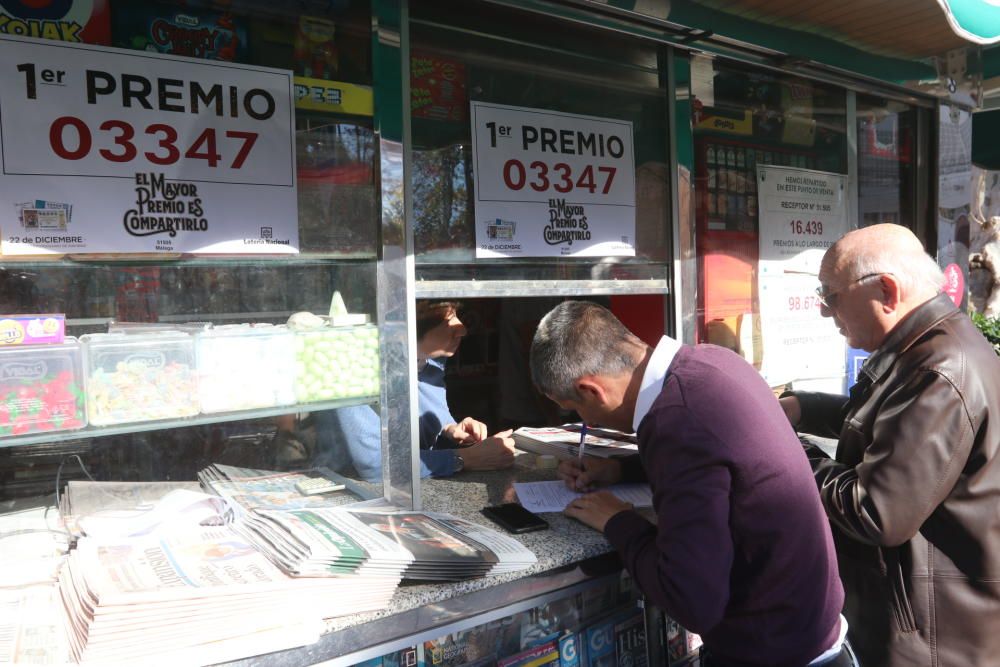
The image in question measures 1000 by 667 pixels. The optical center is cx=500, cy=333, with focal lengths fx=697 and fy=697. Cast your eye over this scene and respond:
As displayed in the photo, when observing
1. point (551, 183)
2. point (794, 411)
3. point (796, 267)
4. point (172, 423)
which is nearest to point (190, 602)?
point (172, 423)

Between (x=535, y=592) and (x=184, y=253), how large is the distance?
1.39 m

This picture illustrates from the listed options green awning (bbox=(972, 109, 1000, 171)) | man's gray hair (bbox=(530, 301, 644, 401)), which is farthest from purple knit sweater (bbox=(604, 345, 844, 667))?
green awning (bbox=(972, 109, 1000, 171))

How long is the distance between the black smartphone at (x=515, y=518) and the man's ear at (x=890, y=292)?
1206 mm

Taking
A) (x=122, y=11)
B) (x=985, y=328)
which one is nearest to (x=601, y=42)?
(x=122, y=11)

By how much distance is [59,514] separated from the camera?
6.66 ft

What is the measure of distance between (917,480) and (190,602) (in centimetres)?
171

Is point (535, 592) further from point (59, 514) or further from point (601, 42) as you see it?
point (601, 42)

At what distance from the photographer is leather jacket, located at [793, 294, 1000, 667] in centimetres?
177

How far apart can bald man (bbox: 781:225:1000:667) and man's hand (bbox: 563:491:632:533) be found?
57 centimetres

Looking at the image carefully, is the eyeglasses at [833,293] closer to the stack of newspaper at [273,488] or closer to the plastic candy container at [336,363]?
the plastic candy container at [336,363]

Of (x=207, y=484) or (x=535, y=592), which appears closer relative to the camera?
(x=535, y=592)

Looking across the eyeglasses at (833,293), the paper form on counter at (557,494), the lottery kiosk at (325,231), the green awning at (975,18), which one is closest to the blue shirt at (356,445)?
the lottery kiosk at (325,231)

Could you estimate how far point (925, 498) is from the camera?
1.76 metres

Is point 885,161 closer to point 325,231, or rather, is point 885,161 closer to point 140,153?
point 325,231
